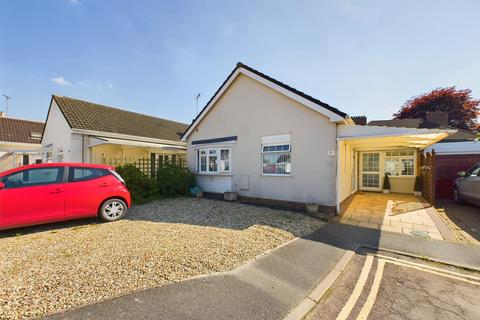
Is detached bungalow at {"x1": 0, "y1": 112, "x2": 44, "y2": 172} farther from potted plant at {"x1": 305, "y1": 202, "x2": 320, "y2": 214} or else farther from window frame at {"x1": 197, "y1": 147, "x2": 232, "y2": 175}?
potted plant at {"x1": 305, "y1": 202, "x2": 320, "y2": 214}

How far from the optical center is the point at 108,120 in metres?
16.5

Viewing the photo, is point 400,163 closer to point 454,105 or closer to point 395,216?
point 395,216

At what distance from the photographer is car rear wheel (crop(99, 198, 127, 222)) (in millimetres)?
6867

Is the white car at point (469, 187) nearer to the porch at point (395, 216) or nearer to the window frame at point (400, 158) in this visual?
the porch at point (395, 216)

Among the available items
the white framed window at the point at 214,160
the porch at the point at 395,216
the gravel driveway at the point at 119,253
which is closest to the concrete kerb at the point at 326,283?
the gravel driveway at the point at 119,253

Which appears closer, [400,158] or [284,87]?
[284,87]

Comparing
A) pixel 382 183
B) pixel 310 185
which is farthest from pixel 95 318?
pixel 382 183

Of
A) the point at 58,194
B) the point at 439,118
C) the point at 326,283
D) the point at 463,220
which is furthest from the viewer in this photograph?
the point at 439,118

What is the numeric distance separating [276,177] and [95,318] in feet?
25.7

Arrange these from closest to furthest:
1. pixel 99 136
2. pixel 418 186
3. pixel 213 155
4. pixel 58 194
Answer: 1. pixel 58 194
2. pixel 213 155
3. pixel 418 186
4. pixel 99 136

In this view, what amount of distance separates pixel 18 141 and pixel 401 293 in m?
31.5

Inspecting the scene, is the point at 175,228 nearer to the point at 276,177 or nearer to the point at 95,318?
the point at 95,318

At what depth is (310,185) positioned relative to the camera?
8750 mm

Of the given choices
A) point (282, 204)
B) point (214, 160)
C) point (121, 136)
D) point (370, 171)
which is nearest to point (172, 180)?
point (214, 160)
